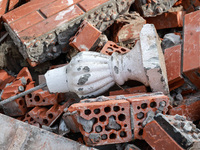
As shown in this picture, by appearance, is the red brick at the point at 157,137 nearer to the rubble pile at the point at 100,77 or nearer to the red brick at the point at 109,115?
the rubble pile at the point at 100,77

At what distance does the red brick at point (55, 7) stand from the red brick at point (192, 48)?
1344 millimetres

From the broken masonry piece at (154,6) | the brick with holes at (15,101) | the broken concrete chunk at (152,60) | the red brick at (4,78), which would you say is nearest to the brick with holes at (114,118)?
the broken concrete chunk at (152,60)

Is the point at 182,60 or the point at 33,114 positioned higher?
the point at 182,60

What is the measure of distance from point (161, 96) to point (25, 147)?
3.88 ft

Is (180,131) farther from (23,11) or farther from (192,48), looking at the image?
(23,11)

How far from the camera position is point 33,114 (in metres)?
2.49

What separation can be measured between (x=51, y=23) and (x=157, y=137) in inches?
71.0

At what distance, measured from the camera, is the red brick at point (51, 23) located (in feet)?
8.94

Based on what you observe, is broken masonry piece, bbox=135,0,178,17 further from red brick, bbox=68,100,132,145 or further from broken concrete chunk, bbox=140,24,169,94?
red brick, bbox=68,100,132,145

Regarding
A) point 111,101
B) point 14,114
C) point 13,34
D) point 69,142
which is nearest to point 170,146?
point 111,101

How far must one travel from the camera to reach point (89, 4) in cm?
286

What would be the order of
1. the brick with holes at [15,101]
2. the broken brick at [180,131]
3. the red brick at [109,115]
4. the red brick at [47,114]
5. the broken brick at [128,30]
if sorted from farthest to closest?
the broken brick at [128,30], the brick with holes at [15,101], the red brick at [47,114], the red brick at [109,115], the broken brick at [180,131]

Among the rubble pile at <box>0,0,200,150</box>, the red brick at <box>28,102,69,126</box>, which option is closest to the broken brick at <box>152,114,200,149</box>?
the rubble pile at <box>0,0,200,150</box>

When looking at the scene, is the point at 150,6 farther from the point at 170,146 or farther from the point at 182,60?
the point at 170,146
